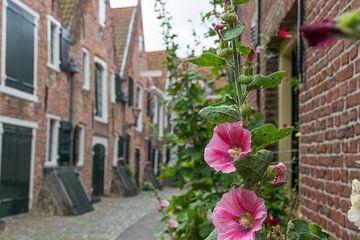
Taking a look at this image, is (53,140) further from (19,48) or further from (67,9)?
(67,9)

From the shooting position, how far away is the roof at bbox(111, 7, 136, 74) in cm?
2459

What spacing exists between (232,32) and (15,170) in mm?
12364

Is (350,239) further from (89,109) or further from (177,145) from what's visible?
(89,109)

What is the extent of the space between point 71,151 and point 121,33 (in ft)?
33.6

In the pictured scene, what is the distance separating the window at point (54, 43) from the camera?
15734mm

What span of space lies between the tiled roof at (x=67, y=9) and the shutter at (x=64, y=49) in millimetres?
689

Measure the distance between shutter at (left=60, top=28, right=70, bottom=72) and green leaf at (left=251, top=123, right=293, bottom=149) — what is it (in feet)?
50.4

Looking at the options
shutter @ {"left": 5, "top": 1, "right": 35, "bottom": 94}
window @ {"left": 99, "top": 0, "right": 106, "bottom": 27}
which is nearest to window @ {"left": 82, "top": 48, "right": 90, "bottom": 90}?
window @ {"left": 99, "top": 0, "right": 106, "bottom": 27}

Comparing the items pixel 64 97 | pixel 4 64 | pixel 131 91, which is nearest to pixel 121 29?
pixel 131 91

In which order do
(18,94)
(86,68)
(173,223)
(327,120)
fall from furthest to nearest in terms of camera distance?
(86,68), (18,94), (173,223), (327,120)

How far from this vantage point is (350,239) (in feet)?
9.11

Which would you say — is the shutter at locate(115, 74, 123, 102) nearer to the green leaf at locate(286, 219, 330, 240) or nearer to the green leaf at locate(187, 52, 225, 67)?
the green leaf at locate(187, 52, 225, 67)

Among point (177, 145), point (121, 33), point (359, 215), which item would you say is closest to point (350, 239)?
point (359, 215)

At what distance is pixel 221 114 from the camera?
1.41 meters
